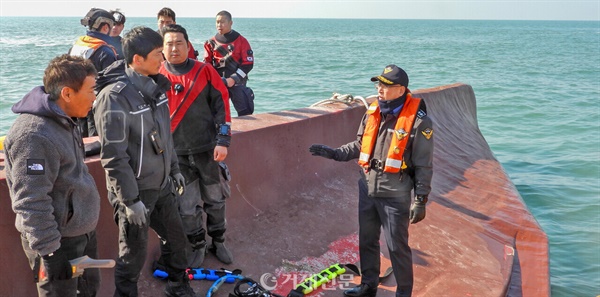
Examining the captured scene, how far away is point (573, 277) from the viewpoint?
769cm

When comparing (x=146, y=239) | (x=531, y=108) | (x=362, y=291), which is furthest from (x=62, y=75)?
(x=531, y=108)

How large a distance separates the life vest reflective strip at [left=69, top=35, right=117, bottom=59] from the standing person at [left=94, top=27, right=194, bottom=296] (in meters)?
1.86

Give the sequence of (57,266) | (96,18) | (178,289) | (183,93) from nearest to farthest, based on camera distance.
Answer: (57,266)
(178,289)
(183,93)
(96,18)

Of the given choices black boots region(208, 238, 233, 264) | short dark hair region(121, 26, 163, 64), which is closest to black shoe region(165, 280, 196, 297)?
black boots region(208, 238, 233, 264)

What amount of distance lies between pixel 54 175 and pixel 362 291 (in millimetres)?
2590

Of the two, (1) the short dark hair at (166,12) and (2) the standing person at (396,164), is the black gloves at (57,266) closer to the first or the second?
(2) the standing person at (396,164)

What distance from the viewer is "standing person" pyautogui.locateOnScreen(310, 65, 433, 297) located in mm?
4160

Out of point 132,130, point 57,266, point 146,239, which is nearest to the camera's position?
point 57,266

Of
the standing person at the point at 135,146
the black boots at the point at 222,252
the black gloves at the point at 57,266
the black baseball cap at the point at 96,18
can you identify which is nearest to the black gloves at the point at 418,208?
the black boots at the point at 222,252

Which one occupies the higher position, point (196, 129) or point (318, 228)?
point (196, 129)

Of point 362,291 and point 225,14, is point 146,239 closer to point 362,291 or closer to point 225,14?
point 362,291

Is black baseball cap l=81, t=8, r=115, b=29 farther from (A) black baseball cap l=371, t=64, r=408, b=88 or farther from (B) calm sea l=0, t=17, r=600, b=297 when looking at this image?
(B) calm sea l=0, t=17, r=600, b=297

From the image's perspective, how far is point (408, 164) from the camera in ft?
13.8

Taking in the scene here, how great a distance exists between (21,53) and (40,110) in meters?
39.0
